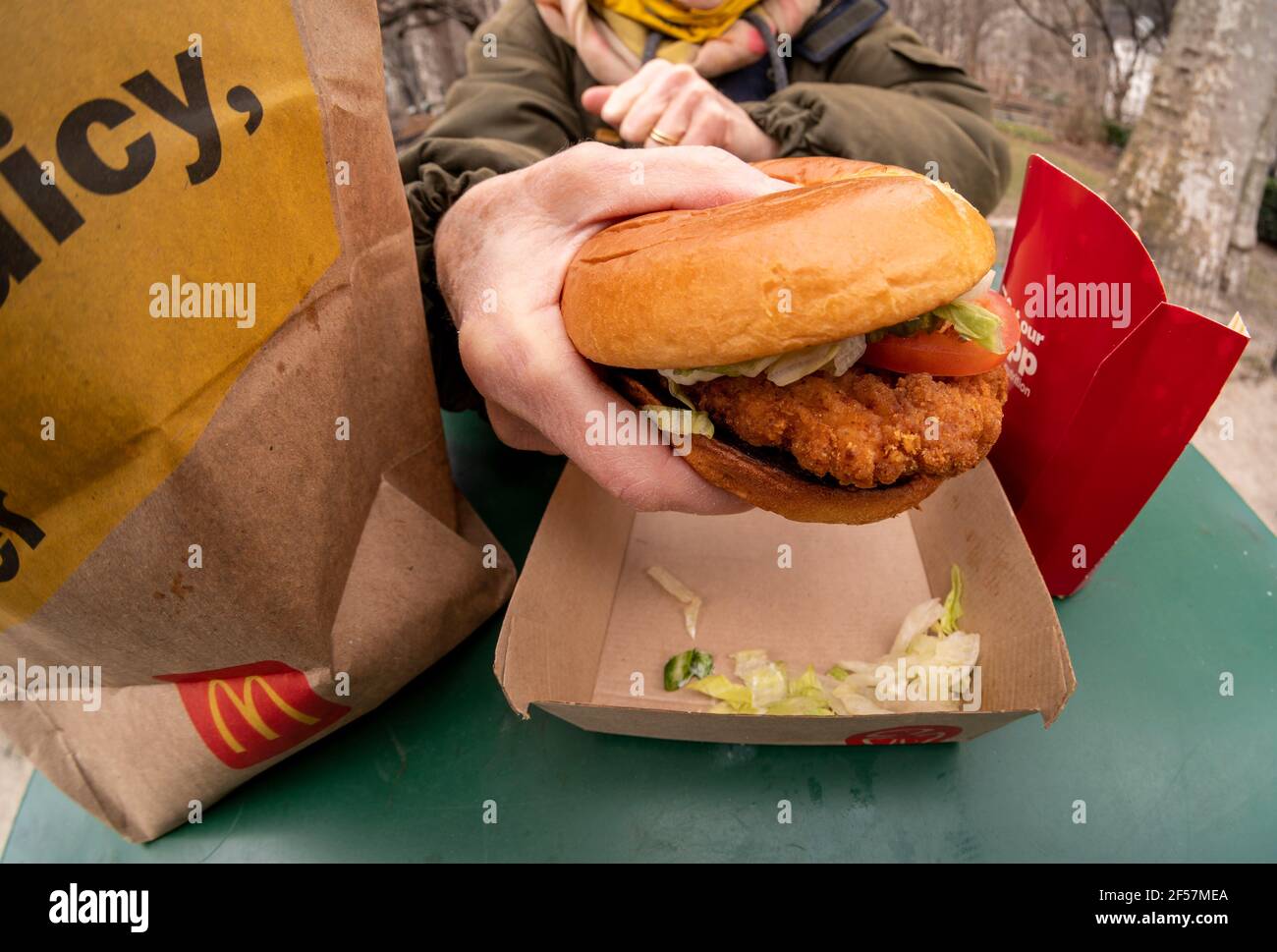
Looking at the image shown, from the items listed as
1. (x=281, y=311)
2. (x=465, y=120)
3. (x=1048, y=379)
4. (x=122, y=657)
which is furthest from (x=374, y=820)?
(x=465, y=120)

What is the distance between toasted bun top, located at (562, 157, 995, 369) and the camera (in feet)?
2.94

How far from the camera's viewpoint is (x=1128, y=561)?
1477mm

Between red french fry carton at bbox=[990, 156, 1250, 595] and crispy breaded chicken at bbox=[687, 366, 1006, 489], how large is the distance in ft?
0.69

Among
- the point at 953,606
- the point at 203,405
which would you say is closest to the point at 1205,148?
the point at 953,606

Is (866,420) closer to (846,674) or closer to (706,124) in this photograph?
(846,674)

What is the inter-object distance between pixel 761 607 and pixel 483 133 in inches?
52.2

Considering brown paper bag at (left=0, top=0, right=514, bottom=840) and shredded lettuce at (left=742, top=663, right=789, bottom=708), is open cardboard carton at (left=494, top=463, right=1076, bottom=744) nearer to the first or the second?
shredded lettuce at (left=742, top=663, right=789, bottom=708)

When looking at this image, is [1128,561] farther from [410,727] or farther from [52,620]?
[52,620]

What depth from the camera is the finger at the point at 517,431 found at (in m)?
1.32

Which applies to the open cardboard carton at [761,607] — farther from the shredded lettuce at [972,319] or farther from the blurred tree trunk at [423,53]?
the blurred tree trunk at [423,53]

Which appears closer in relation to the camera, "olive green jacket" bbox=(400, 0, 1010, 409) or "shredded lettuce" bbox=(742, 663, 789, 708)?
"shredded lettuce" bbox=(742, 663, 789, 708)

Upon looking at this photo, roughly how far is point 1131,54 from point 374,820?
8.15 metres

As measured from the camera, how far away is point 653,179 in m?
1.12

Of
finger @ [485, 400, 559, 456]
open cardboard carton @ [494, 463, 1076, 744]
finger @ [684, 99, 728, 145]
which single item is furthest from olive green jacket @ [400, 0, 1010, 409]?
open cardboard carton @ [494, 463, 1076, 744]
